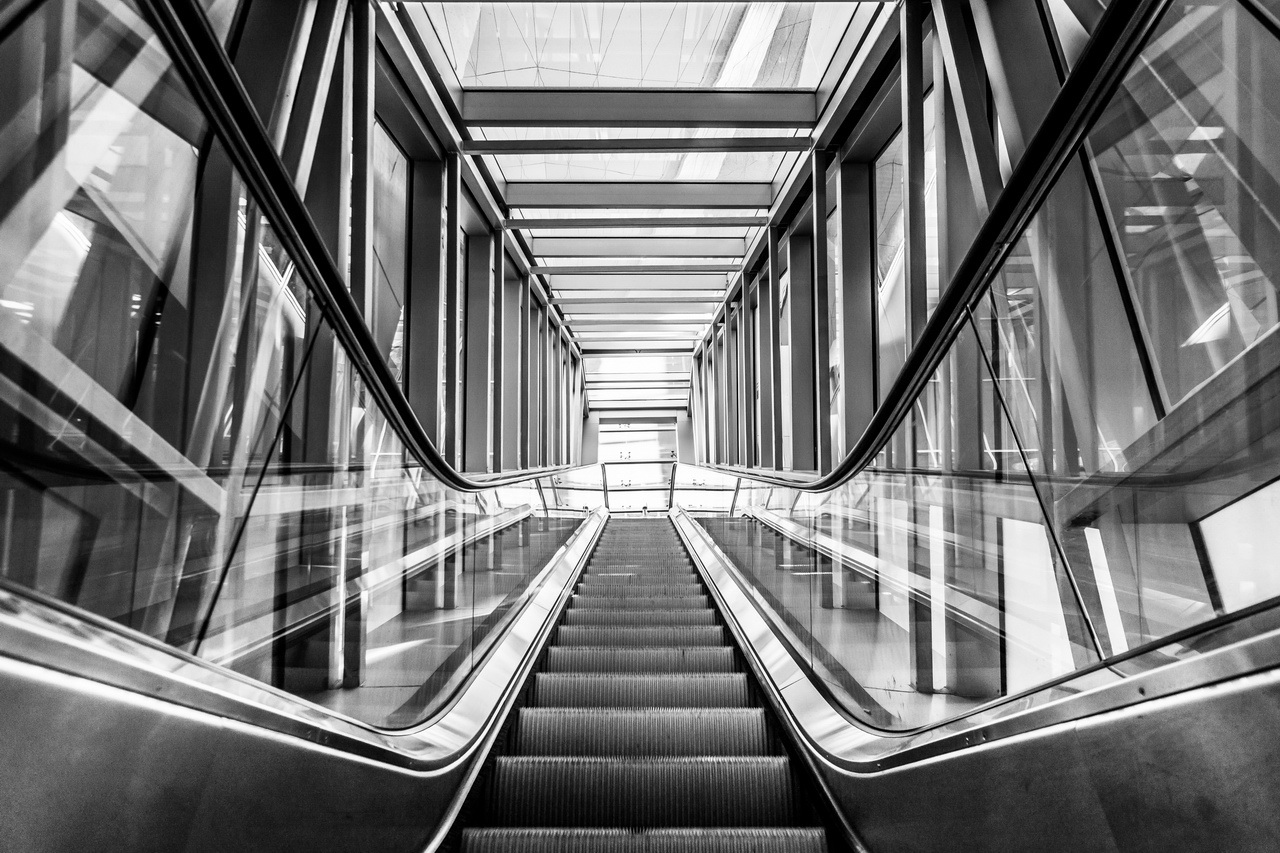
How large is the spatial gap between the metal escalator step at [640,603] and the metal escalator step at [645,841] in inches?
139

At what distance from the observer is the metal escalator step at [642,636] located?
5.11 m

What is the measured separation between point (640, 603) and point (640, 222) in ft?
18.4

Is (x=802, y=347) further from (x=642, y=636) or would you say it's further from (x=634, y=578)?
(x=642, y=636)

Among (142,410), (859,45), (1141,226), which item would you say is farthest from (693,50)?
(142,410)

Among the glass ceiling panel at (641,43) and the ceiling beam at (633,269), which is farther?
the ceiling beam at (633,269)

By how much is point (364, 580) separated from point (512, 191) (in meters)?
8.18

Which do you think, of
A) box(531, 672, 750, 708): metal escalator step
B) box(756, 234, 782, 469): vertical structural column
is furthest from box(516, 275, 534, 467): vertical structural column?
box(531, 672, 750, 708): metal escalator step

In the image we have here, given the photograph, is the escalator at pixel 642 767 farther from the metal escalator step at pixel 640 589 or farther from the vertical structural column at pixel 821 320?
the vertical structural column at pixel 821 320

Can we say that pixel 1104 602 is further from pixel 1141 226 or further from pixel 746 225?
pixel 746 225

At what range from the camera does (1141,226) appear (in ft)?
10.4

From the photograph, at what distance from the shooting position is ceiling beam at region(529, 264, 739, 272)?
1298 cm

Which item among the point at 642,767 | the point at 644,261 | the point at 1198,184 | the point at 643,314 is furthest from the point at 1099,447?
the point at 643,314

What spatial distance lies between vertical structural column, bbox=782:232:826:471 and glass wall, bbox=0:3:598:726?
7.23 metres

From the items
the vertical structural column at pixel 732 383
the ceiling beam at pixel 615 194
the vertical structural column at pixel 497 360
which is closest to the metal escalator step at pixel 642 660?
the vertical structural column at pixel 497 360
